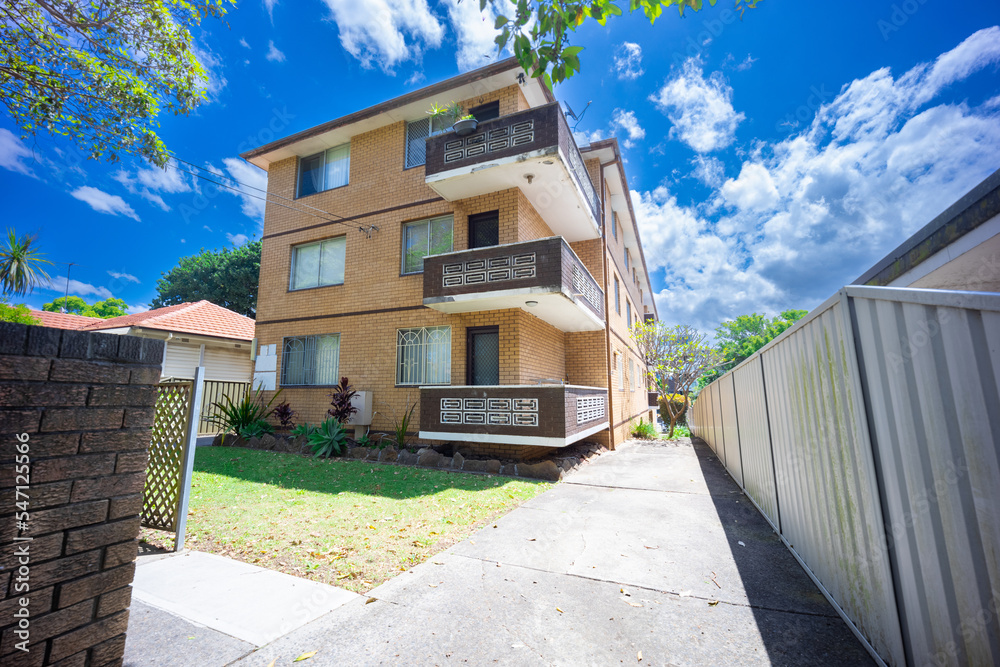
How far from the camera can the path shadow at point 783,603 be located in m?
2.50

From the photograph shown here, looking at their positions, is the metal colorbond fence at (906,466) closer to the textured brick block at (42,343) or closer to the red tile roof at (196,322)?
the textured brick block at (42,343)

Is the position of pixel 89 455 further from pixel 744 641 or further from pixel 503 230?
pixel 503 230

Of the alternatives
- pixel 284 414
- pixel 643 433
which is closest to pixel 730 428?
pixel 643 433

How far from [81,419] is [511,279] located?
7572 mm

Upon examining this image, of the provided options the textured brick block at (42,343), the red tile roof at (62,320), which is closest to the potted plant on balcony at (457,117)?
the textured brick block at (42,343)

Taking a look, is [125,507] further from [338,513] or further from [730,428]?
[730,428]

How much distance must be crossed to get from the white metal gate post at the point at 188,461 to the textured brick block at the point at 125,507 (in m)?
2.68

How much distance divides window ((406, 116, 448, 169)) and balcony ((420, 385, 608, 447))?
271 inches

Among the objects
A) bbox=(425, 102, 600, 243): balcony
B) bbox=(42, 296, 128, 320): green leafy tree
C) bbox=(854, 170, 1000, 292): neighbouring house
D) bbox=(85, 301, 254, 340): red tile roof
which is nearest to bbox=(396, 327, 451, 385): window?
bbox=(425, 102, 600, 243): balcony

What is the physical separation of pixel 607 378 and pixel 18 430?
37.6ft

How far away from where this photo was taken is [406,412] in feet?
33.9

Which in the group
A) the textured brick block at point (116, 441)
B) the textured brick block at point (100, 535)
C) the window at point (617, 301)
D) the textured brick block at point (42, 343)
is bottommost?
the textured brick block at point (100, 535)

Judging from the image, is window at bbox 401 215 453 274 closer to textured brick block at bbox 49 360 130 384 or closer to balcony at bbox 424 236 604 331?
balcony at bbox 424 236 604 331

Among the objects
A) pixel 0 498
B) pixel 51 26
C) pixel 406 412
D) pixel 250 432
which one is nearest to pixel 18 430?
pixel 0 498
